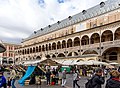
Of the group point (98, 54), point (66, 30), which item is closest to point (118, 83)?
point (98, 54)

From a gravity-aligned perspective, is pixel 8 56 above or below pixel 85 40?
below

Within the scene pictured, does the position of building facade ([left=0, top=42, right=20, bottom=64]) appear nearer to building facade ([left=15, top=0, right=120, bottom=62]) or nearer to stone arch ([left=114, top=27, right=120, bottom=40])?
building facade ([left=15, top=0, right=120, bottom=62])

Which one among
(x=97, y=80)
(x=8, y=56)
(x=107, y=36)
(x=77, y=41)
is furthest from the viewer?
(x=8, y=56)

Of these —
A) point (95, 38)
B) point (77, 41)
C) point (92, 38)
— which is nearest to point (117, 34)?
point (95, 38)

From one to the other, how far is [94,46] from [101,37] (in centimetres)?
243

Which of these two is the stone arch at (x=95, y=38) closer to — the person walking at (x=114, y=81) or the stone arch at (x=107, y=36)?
the stone arch at (x=107, y=36)

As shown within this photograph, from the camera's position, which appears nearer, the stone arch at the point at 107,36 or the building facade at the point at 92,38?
the building facade at the point at 92,38

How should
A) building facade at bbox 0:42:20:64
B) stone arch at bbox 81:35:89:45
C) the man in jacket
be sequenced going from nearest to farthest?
the man in jacket < stone arch at bbox 81:35:89:45 < building facade at bbox 0:42:20:64

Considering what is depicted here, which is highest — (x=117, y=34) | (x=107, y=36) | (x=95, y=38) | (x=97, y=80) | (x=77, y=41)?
(x=117, y=34)

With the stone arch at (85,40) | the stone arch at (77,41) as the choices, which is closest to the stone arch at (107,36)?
the stone arch at (85,40)

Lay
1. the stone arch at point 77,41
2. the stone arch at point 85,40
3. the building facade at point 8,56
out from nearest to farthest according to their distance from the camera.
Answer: the stone arch at point 85,40 → the stone arch at point 77,41 → the building facade at point 8,56

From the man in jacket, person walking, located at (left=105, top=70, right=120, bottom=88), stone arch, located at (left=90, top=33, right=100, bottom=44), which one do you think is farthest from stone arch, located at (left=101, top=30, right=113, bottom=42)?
person walking, located at (left=105, top=70, right=120, bottom=88)

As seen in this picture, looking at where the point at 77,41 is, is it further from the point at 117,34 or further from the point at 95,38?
the point at 117,34

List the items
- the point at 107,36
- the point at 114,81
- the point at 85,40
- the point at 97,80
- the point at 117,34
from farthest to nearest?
1. the point at 85,40
2. the point at 107,36
3. the point at 117,34
4. the point at 97,80
5. the point at 114,81
